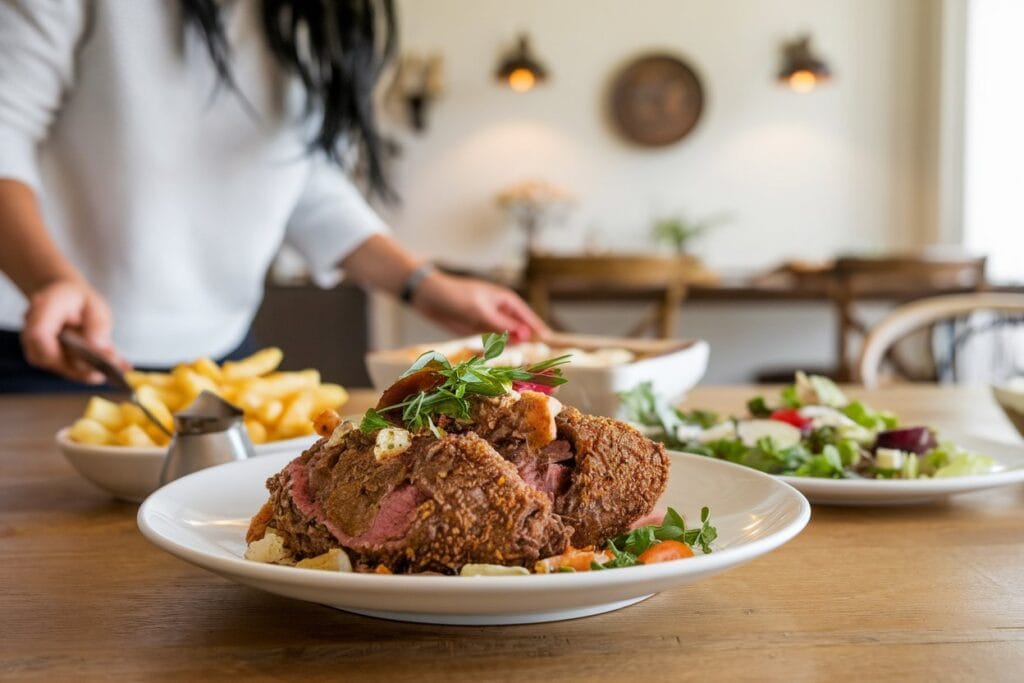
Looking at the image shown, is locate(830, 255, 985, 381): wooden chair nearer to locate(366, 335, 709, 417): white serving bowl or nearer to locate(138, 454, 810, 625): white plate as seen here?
locate(366, 335, 709, 417): white serving bowl

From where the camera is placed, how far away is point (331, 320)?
554 centimetres

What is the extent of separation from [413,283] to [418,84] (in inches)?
209

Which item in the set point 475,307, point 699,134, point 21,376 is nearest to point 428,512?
point 475,307

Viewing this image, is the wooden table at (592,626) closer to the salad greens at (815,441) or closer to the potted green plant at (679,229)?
the salad greens at (815,441)

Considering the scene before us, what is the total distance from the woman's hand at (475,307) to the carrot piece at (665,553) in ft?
3.54

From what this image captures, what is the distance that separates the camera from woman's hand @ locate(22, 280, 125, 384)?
4.18ft

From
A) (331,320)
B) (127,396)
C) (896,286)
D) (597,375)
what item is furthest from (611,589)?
(331,320)

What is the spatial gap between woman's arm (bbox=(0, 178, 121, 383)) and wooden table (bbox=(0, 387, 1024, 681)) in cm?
44

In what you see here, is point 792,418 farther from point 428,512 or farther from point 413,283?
point 413,283

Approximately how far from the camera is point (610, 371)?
Answer: 1.16 m

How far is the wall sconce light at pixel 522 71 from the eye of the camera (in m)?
6.52

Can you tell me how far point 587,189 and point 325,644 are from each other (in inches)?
262

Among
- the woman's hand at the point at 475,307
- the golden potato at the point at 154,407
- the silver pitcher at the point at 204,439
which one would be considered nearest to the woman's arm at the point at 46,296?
the golden potato at the point at 154,407

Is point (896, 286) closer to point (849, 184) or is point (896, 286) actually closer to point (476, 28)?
point (849, 184)
